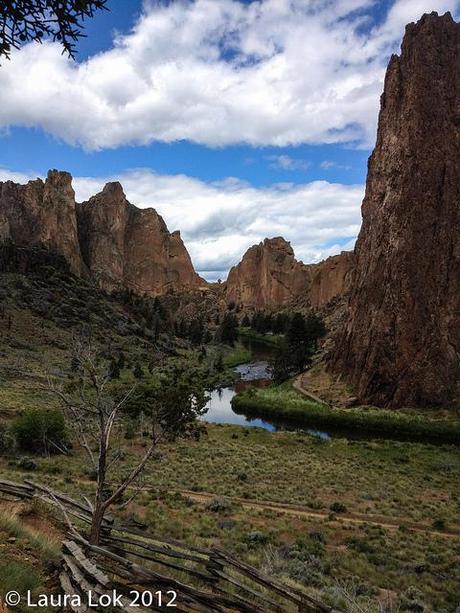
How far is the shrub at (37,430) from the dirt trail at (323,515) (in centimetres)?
921

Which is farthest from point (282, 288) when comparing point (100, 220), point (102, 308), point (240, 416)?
point (240, 416)

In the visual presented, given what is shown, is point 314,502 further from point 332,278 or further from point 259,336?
point 332,278

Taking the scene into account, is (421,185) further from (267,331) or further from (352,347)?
(267,331)

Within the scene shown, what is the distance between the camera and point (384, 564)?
17000 millimetres

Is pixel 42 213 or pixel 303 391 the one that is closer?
pixel 303 391

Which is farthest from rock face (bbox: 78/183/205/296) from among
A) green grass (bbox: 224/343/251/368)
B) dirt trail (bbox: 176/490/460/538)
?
dirt trail (bbox: 176/490/460/538)

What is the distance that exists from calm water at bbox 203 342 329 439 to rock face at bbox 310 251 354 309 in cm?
4454

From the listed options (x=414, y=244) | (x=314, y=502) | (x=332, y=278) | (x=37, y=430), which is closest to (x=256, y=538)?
(x=314, y=502)

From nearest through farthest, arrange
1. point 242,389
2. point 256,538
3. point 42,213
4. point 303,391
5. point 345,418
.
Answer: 1. point 256,538
2. point 345,418
3. point 303,391
4. point 242,389
5. point 42,213

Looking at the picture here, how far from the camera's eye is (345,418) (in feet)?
174

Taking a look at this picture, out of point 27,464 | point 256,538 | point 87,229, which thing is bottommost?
point 256,538

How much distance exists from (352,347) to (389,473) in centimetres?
3568

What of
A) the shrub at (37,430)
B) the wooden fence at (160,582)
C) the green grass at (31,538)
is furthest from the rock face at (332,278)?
the green grass at (31,538)

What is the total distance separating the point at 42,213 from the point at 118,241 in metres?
41.7
